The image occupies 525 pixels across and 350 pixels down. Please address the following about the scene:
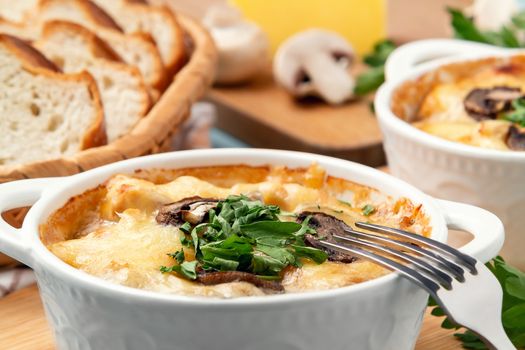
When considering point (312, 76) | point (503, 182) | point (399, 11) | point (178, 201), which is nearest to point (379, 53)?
point (312, 76)

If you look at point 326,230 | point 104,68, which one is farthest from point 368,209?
point 104,68

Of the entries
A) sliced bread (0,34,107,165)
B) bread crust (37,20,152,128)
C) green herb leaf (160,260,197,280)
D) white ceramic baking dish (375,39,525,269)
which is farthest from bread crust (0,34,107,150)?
green herb leaf (160,260,197,280)

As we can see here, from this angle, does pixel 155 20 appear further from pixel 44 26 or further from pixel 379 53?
pixel 379 53

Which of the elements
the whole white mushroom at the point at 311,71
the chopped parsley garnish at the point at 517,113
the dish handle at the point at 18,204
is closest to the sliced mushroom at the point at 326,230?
the dish handle at the point at 18,204

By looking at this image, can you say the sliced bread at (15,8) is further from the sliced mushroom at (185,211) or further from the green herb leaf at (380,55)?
the sliced mushroom at (185,211)

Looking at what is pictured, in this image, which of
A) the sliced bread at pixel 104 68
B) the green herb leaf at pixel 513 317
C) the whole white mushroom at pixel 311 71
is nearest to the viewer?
the green herb leaf at pixel 513 317
